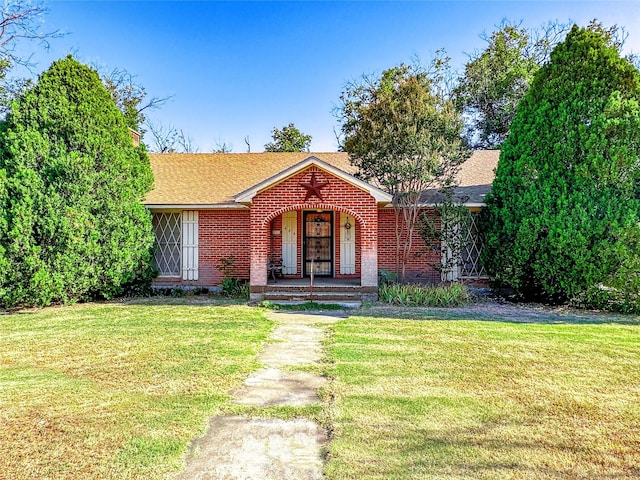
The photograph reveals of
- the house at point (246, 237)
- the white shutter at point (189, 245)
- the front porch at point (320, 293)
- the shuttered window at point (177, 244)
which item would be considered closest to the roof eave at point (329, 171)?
the house at point (246, 237)

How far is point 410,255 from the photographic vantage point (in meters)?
12.5

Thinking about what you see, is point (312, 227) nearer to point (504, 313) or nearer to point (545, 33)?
point (504, 313)

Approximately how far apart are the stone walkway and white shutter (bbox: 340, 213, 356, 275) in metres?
7.83

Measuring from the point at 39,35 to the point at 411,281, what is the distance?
644 inches

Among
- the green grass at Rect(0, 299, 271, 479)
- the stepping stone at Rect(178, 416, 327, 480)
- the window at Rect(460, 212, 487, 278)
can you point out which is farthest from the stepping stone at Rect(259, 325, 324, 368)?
the window at Rect(460, 212, 487, 278)

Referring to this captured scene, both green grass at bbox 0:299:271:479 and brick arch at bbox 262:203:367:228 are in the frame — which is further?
brick arch at bbox 262:203:367:228

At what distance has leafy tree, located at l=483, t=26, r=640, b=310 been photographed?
29.7ft

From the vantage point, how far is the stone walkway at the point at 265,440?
295cm

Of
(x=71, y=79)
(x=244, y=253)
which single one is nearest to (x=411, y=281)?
(x=244, y=253)

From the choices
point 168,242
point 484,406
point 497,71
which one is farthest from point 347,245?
point 497,71

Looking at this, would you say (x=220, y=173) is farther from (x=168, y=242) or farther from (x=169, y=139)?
(x=169, y=139)

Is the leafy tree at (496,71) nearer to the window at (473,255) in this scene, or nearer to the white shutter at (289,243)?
the window at (473,255)

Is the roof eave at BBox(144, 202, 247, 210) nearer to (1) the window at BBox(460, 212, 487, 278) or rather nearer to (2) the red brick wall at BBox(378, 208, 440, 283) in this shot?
(2) the red brick wall at BBox(378, 208, 440, 283)

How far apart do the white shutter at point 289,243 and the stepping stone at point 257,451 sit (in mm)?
9396
